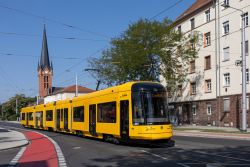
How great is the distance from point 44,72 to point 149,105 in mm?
121711

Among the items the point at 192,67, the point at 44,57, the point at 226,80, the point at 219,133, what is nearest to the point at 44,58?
the point at 44,57

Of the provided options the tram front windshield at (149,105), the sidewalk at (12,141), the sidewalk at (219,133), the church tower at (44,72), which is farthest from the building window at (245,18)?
the church tower at (44,72)

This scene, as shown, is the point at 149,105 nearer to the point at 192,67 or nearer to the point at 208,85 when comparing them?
the point at 208,85

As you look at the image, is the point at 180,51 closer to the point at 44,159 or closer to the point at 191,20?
the point at 191,20

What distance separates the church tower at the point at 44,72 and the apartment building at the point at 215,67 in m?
73.6

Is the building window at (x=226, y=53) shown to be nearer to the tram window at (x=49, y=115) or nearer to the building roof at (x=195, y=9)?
the building roof at (x=195, y=9)

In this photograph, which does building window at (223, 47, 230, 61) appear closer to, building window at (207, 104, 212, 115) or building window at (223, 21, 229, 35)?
building window at (223, 21, 229, 35)

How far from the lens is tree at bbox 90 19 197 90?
48531mm

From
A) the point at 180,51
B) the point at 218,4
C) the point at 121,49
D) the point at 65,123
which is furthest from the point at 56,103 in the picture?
the point at 218,4

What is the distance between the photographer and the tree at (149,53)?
4853cm

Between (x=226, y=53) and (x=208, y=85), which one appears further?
(x=208, y=85)

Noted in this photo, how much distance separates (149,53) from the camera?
48.2 metres

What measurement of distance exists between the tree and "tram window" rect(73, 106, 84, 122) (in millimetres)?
18748

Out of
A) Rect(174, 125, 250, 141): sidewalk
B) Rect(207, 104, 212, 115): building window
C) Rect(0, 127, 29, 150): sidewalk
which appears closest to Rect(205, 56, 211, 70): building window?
Rect(207, 104, 212, 115): building window
